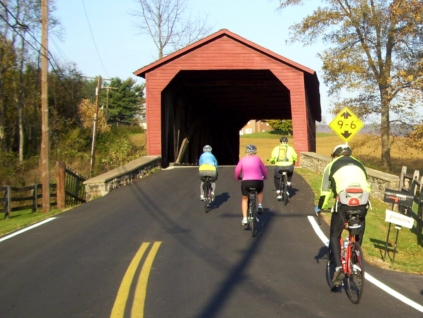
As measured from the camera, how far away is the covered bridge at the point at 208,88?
25.1 metres

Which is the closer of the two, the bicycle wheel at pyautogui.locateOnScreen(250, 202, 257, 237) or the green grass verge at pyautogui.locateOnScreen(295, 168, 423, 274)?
the green grass verge at pyautogui.locateOnScreen(295, 168, 423, 274)

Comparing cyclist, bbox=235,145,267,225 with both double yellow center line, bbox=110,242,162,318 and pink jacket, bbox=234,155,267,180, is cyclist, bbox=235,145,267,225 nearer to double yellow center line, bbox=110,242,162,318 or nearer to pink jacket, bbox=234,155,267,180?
pink jacket, bbox=234,155,267,180

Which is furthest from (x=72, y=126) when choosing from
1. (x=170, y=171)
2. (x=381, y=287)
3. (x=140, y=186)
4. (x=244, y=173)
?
(x=381, y=287)

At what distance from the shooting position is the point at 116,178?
61.5 ft

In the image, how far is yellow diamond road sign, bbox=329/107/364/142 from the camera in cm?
1742

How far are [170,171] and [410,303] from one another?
57.9 feet

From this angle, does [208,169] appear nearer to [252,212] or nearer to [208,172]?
[208,172]

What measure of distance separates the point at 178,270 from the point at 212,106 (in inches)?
1210

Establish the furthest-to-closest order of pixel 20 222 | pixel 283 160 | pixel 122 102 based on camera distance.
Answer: pixel 122 102, pixel 20 222, pixel 283 160

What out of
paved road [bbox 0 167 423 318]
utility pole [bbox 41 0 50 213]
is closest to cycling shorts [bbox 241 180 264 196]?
paved road [bbox 0 167 423 318]

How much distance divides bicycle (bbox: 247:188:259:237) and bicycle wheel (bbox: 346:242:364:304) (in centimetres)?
383

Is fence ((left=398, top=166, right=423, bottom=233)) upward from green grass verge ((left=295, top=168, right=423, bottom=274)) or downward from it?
upward

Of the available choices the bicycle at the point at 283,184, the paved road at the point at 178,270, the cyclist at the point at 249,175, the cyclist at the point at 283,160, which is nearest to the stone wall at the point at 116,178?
the paved road at the point at 178,270

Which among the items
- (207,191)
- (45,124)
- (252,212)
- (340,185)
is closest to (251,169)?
(252,212)
